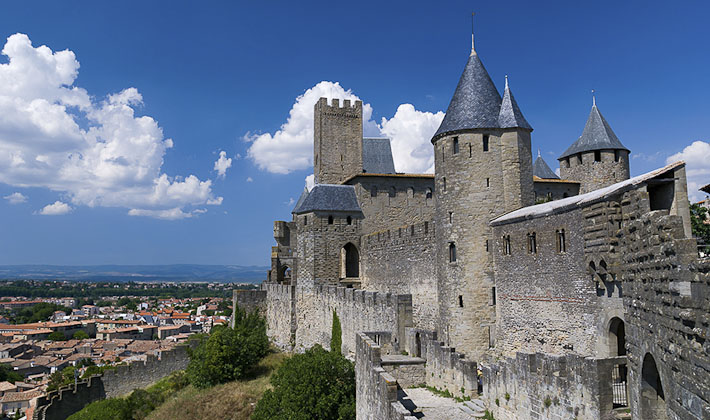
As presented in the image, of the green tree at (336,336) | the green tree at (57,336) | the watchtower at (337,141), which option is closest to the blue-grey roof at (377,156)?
the watchtower at (337,141)

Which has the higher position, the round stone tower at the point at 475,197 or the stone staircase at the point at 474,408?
the round stone tower at the point at 475,197

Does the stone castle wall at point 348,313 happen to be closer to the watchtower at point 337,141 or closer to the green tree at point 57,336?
the watchtower at point 337,141

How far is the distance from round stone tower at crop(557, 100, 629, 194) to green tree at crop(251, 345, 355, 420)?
20.7 m

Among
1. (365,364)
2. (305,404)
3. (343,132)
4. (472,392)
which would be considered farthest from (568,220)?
(343,132)

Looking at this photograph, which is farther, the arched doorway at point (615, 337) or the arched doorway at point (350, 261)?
the arched doorway at point (350, 261)

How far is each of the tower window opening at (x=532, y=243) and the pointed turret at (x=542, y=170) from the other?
2270 centimetres

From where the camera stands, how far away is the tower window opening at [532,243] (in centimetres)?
1703

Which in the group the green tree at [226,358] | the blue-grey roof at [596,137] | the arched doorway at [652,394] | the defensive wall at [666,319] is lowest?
the green tree at [226,358]

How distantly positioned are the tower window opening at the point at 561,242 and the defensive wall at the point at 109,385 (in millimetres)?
35672

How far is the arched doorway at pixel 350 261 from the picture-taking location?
3503 cm

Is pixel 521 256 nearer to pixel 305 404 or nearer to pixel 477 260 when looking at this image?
pixel 477 260

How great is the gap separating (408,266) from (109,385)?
2710 centimetres

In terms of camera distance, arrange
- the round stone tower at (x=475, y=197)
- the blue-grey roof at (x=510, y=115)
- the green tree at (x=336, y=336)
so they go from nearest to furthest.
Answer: the round stone tower at (x=475, y=197), the blue-grey roof at (x=510, y=115), the green tree at (x=336, y=336)

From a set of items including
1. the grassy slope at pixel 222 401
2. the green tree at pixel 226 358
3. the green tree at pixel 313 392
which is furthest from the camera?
the green tree at pixel 226 358
